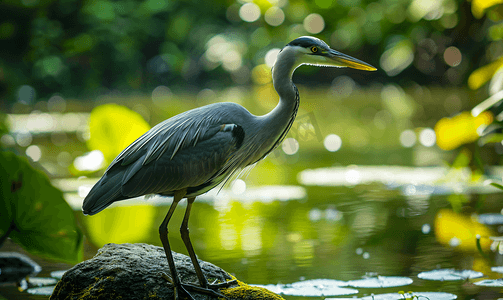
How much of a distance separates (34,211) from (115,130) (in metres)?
0.89

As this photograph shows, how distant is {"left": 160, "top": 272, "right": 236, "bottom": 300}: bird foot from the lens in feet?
8.18

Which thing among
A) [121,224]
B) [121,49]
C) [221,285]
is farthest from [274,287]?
[121,49]

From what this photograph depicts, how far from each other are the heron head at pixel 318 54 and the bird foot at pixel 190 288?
1062 mm

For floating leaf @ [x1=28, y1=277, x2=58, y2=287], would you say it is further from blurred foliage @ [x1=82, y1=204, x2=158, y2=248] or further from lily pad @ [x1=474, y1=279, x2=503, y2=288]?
lily pad @ [x1=474, y1=279, x2=503, y2=288]

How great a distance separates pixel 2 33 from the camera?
20281mm

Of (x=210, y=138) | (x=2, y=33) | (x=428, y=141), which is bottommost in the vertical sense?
(x=210, y=138)

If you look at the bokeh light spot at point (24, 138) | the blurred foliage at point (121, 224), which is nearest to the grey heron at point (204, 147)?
the blurred foliage at point (121, 224)

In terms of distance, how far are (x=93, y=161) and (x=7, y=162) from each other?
0.62 m

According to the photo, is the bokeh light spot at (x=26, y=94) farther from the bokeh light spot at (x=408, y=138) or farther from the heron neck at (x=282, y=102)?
the heron neck at (x=282, y=102)

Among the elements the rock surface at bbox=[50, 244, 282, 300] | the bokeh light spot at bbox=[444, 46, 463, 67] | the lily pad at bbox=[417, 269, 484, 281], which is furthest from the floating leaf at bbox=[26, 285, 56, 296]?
the bokeh light spot at bbox=[444, 46, 463, 67]

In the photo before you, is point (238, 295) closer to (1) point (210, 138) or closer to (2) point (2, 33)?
(1) point (210, 138)

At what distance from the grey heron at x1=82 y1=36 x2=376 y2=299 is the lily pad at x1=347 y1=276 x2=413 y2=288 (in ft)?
2.86

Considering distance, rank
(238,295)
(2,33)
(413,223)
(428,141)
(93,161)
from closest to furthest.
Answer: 1. (238,295)
2. (93,161)
3. (413,223)
4. (428,141)
5. (2,33)

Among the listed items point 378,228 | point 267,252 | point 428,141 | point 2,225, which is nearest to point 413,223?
point 378,228
